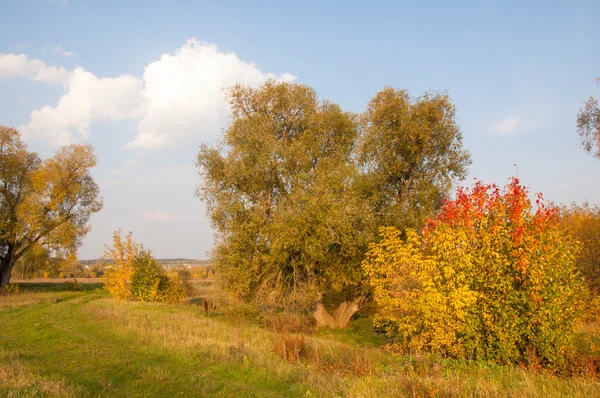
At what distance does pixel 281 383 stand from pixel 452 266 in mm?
6177

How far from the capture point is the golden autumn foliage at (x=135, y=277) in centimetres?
3550

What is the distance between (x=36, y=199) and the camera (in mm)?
37844

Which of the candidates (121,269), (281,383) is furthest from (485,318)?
(121,269)

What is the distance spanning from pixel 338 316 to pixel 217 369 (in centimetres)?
1366

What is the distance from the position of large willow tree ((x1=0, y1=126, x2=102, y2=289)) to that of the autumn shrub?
3911cm

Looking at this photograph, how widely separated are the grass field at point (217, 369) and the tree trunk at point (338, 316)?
16.6ft

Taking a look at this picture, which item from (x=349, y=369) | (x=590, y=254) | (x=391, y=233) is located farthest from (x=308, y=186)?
(x=590, y=254)

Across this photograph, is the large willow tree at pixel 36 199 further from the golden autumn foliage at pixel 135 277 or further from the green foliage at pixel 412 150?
the green foliage at pixel 412 150

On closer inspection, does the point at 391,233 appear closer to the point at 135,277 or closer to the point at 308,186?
the point at 308,186

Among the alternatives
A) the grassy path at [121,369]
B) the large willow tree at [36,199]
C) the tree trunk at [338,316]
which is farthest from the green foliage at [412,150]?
the large willow tree at [36,199]

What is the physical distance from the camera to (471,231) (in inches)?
475

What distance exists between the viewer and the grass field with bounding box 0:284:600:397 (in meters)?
8.50

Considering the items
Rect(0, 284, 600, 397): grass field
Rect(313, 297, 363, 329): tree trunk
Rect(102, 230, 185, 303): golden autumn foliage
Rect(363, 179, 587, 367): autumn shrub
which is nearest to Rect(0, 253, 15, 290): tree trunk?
Rect(102, 230, 185, 303): golden autumn foliage

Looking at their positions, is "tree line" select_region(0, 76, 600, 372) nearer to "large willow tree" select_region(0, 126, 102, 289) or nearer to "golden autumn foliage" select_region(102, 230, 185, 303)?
"golden autumn foliage" select_region(102, 230, 185, 303)
